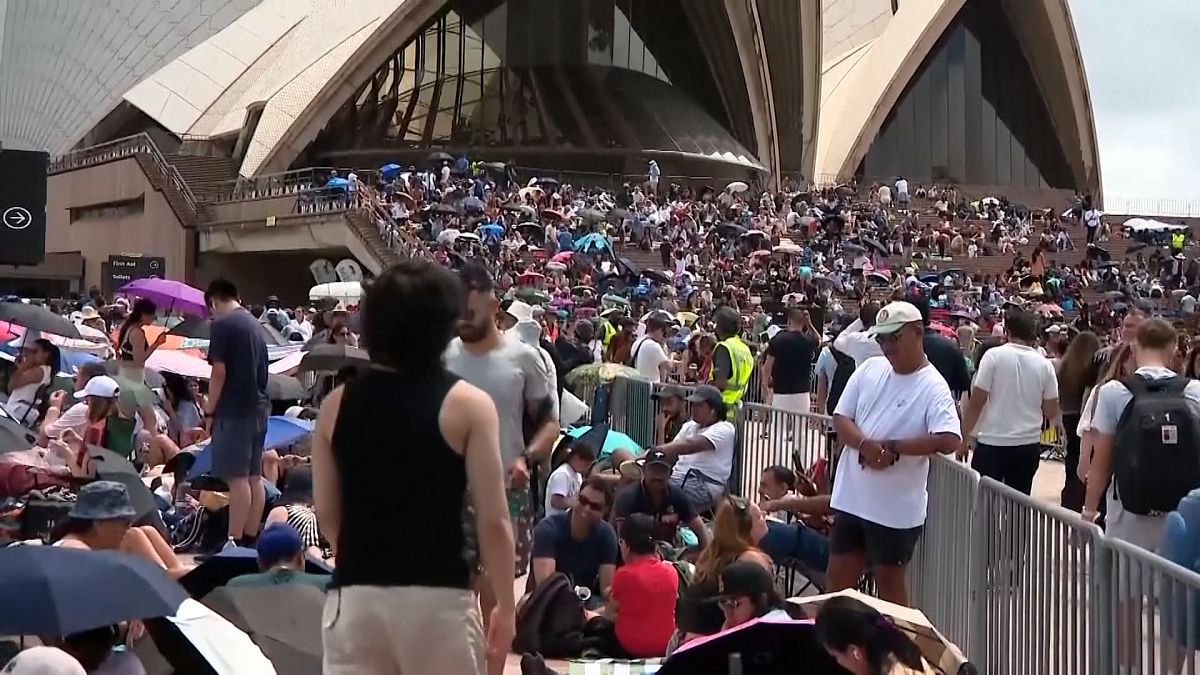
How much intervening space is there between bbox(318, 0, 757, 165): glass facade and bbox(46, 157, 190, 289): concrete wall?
510 cm

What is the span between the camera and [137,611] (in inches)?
128

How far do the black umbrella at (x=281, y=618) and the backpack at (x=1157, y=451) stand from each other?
2651 millimetres

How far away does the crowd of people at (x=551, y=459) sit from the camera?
9.09 feet

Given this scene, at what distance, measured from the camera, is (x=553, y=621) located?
5.39m

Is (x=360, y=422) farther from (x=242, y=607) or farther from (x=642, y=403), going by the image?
(x=642, y=403)

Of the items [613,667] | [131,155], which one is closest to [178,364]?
[613,667]

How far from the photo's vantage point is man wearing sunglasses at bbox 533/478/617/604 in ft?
19.3

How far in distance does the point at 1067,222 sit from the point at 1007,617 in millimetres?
26991

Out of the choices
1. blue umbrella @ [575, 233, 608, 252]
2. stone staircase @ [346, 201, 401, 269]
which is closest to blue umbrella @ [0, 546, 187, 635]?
blue umbrella @ [575, 233, 608, 252]

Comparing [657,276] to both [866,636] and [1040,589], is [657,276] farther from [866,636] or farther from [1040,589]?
[866,636]

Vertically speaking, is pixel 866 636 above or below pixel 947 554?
above

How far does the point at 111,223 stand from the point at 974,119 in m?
25.0

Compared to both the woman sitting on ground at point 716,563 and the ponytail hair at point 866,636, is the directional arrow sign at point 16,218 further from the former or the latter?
the ponytail hair at point 866,636

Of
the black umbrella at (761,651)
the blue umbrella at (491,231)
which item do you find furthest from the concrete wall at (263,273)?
the black umbrella at (761,651)
